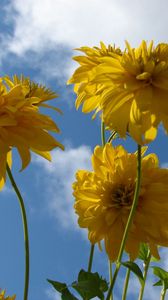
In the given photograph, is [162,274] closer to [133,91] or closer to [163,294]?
[163,294]

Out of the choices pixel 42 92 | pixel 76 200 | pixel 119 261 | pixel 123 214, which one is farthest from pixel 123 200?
pixel 42 92

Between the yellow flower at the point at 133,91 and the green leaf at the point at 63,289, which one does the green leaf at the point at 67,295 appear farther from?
the yellow flower at the point at 133,91

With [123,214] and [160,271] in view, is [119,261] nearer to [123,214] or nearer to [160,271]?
[123,214]

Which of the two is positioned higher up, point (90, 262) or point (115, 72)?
point (115, 72)

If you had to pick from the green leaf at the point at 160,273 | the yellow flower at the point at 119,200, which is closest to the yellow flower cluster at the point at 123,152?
the yellow flower at the point at 119,200

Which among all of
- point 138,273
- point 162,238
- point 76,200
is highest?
point 76,200

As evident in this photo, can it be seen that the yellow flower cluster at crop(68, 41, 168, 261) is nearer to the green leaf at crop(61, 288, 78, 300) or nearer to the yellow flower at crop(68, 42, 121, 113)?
the yellow flower at crop(68, 42, 121, 113)

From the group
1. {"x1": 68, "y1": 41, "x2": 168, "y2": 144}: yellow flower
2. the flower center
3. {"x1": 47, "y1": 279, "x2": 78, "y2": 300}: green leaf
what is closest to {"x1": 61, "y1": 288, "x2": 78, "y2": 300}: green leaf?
{"x1": 47, "y1": 279, "x2": 78, "y2": 300}: green leaf
